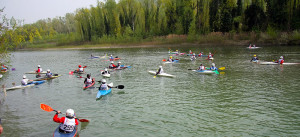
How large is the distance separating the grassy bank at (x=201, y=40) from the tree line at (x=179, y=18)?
184cm

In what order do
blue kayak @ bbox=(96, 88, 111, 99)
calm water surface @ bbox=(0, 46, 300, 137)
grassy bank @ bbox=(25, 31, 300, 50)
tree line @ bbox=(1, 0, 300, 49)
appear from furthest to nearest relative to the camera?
tree line @ bbox=(1, 0, 300, 49)
grassy bank @ bbox=(25, 31, 300, 50)
blue kayak @ bbox=(96, 88, 111, 99)
calm water surface @ bbox=(0, 46, 300, 137)

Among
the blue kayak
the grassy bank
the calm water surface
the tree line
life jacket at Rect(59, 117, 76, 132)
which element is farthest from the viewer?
the tree line

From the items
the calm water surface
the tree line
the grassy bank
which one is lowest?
the calm water surface

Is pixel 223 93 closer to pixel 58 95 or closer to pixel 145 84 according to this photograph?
pixel 145 84

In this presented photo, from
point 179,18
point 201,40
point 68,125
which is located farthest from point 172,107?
point 179,18

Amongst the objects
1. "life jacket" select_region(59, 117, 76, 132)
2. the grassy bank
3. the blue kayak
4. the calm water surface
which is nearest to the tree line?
the grassy bank

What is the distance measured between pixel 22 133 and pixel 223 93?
55.3 ft

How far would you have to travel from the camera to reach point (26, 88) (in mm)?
25609

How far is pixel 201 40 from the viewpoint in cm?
8100

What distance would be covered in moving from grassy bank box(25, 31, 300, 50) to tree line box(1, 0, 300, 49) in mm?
1841

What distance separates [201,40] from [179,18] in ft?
46.2

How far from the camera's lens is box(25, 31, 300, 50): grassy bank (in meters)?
67.0

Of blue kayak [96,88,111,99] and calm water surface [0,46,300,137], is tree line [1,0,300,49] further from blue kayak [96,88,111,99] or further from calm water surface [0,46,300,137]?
blue kayak [96,88,111,99]

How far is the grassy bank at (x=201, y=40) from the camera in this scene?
67000 mm
